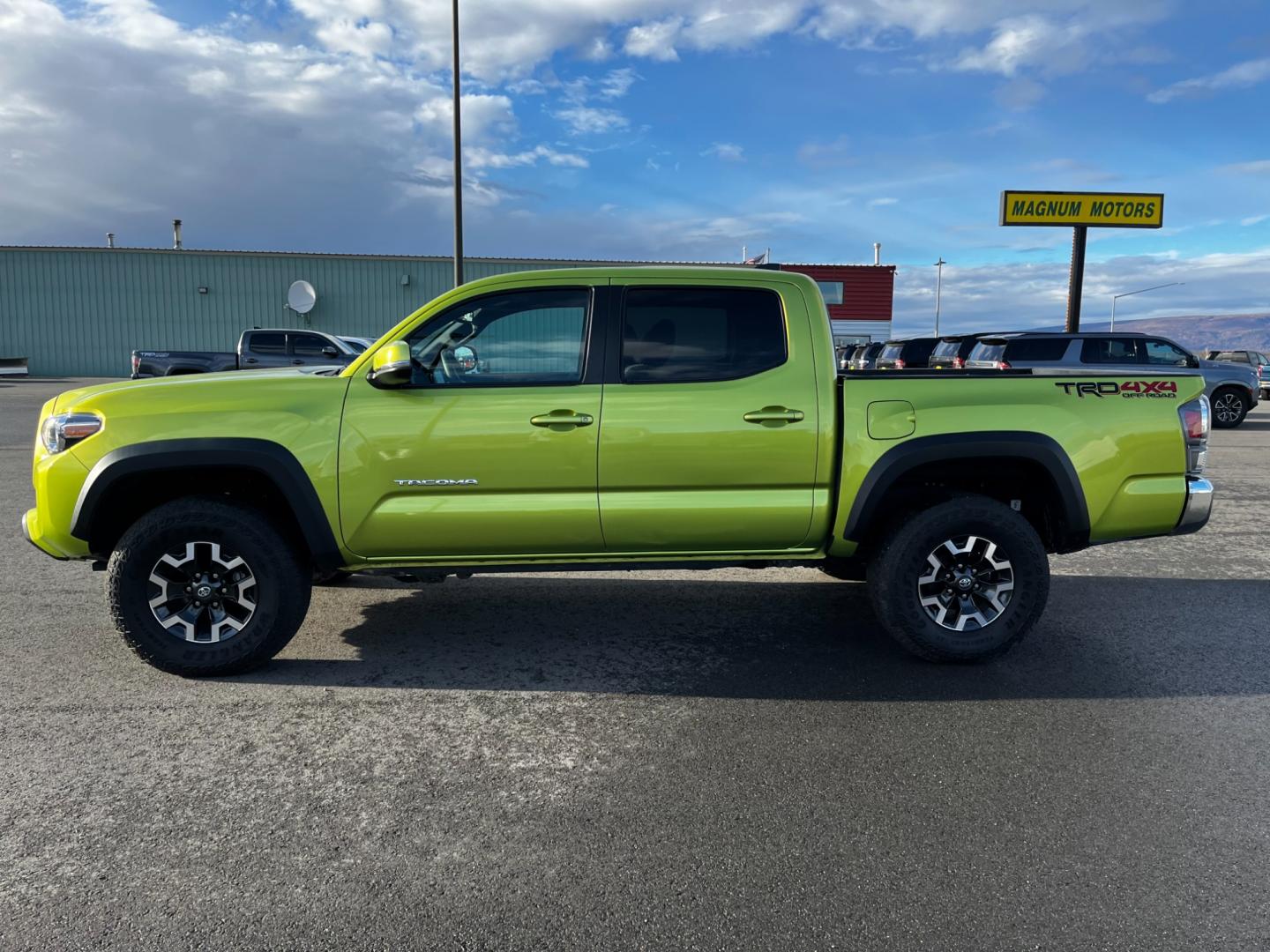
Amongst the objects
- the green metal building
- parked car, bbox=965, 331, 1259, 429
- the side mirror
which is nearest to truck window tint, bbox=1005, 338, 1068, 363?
parked car, bbox=965, 331, 1259, 429

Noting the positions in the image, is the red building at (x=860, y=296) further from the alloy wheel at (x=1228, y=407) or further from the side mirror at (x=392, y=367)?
the side mirror at (x=392, y=367)

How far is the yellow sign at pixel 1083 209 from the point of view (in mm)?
27969

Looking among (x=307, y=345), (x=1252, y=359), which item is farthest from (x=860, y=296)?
(x=307, y=345)

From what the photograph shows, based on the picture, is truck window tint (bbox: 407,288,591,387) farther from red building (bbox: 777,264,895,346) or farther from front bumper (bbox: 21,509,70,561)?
red building (bbox: 777,264,895,346)

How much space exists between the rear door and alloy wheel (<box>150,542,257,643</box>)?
175 cm

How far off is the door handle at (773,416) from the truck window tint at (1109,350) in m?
12.8

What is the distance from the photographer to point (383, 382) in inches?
164

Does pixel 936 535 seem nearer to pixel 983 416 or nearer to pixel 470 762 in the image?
pixel 983 416

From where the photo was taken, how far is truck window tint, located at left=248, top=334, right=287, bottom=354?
64.7ft

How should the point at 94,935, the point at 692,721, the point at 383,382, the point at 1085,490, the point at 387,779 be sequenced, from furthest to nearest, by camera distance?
the point at 1085,490
the point at 383,382
the point at 692,721
the point at 387,779
the point at 94,935

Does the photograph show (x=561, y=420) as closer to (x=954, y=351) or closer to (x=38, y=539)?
(x=38, y=539)

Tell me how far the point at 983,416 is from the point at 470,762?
9.31 ft

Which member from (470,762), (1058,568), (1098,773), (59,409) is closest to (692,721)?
(470,762)

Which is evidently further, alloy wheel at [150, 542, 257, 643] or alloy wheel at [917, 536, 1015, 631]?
alloy wheel at [917, 536, 1015, 631]
